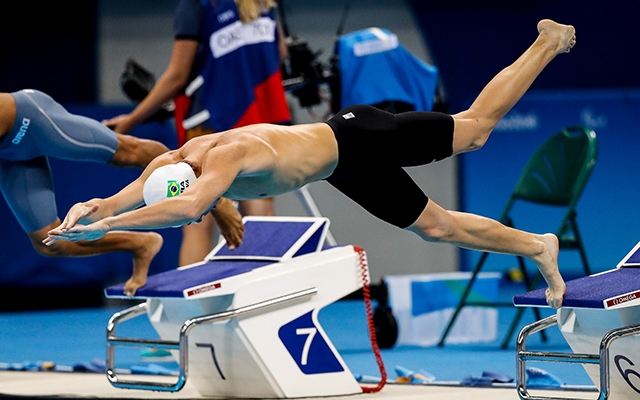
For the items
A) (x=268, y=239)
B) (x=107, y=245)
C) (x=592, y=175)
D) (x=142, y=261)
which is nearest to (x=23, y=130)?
(x=107, y=245)

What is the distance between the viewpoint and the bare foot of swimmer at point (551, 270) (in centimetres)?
364

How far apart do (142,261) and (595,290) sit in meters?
2.00

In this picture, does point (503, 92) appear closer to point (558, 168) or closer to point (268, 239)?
point (268, 239)

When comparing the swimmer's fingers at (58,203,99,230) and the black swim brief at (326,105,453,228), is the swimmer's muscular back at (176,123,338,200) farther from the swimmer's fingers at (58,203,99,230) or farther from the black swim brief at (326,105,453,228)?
the swimmer's fingers at (58,203,99,230)

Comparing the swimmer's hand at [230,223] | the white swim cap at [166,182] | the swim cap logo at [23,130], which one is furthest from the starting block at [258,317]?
the white swim cap at [166,182]

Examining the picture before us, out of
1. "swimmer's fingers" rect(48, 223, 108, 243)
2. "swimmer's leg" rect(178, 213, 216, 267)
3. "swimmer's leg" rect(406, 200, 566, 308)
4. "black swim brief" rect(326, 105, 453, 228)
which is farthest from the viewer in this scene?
"swimmer's leg" rect(178, 213, 216, 267)

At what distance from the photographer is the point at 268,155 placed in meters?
3.55

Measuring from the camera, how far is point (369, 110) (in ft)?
12.8

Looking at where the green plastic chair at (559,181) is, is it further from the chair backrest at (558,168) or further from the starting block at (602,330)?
the starting block at (602,330)

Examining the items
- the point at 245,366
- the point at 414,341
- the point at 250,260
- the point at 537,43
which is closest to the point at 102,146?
the point at 250,260

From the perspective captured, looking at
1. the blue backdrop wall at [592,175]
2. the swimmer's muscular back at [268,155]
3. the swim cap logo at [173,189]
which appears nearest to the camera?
the swim cap logo at [173,189]

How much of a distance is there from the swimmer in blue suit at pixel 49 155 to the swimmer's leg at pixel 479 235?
905 millimetres

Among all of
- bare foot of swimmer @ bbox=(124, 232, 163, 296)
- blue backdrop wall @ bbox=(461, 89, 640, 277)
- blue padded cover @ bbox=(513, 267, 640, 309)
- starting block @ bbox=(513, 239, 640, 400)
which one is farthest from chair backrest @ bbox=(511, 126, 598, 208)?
blue backdrop wall @ bbox=(461, 89, 640, 277)

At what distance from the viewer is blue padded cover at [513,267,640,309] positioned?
348 centimetres
